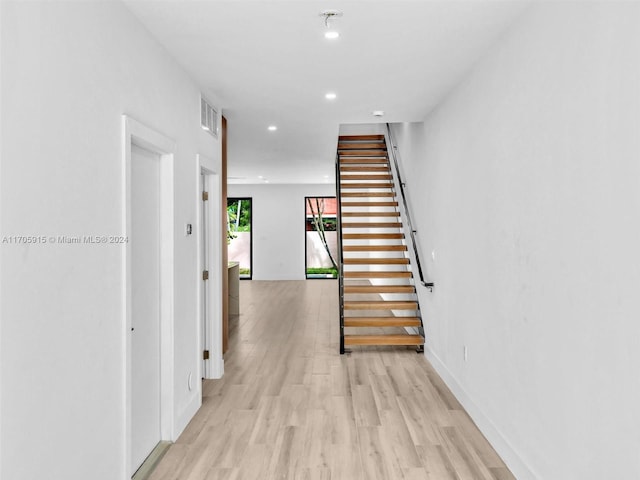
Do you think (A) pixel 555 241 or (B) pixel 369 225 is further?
(B) pixel 369 225

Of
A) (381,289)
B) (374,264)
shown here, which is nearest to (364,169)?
(374,264)

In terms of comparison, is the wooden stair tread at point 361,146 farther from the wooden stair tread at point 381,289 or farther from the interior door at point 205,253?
the interior door at point 205,253

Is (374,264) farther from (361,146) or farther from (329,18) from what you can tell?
(329,18)

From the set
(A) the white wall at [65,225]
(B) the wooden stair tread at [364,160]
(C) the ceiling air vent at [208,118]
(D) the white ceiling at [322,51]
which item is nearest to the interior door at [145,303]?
(A) the white wall at [65,225]

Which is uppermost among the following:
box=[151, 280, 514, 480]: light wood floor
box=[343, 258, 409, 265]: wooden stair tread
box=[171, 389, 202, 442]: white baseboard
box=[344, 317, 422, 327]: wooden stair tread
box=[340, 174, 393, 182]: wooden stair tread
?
box=[340, 174, 393, 182]: wooden stair tread

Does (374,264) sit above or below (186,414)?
above

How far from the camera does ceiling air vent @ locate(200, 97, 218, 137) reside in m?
3.89

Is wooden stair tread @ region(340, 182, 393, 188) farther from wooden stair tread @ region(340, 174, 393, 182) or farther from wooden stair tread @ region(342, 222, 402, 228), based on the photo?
wooden stair tread @ region(342, 222, 402, 228)

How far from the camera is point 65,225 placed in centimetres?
184

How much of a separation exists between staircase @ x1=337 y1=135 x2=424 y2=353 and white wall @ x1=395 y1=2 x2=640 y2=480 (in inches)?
74.8

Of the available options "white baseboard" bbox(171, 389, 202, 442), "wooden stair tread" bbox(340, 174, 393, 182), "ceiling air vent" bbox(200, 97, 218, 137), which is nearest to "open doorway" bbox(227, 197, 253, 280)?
"wooden stair tread" bbox(340, 174, 393, 182)

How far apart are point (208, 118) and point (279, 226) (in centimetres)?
900

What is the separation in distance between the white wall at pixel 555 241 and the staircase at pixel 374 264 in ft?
6.23

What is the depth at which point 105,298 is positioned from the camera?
217cm
